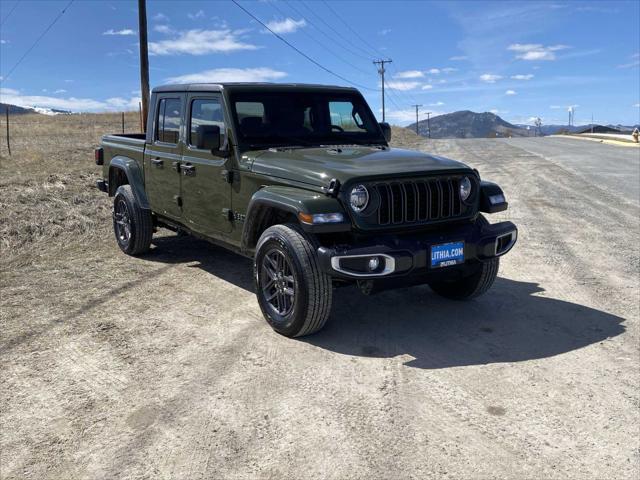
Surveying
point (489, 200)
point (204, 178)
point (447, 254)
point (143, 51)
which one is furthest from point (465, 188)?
point (143, 51)

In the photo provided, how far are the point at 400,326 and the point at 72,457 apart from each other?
2.72m

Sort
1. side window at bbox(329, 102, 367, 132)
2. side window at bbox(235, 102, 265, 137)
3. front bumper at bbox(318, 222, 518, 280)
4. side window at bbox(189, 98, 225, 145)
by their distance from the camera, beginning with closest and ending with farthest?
front bumper at bbox(318, 222, 518, 280) < side window at bbox(235, 102, 265, 137) < side window at bbox(189, 98, 225, 145) < side window at bbox(329, 102, 367, 132)

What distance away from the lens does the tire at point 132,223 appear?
699 centimetres

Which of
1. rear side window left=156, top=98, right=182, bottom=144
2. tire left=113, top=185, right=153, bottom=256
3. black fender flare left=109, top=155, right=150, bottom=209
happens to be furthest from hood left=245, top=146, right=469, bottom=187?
tire left=113, top=185, right=153, bottom=256

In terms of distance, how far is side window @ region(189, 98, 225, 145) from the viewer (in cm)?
541

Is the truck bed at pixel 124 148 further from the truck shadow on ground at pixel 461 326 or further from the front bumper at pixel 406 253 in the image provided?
the front bumper at pixel 406 253

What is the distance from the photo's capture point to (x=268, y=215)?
16.1ft

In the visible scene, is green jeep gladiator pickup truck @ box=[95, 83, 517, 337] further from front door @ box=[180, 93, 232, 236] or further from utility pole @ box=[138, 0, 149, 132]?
utility pole @ box=[138, 0, 149, 132]

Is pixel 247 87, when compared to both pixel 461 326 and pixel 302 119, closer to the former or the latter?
pixel 302 119

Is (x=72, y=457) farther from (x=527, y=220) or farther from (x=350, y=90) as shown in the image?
(x=527, y=220)

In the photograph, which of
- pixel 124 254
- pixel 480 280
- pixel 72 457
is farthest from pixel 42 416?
pixel 124 254

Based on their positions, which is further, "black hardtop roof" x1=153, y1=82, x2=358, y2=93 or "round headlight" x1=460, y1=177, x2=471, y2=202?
"black hardtop roof" x1=153, y1=82, x2=358, y2=93

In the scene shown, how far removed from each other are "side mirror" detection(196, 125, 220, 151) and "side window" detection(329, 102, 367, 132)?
131cm

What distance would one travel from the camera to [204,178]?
561cm
